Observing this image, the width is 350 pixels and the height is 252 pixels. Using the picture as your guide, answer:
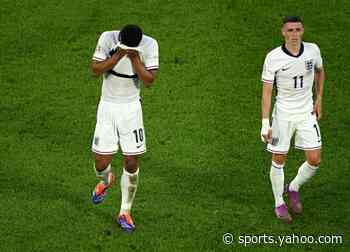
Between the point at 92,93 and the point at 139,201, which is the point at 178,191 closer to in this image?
the point at 139,201

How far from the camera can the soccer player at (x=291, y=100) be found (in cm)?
1206

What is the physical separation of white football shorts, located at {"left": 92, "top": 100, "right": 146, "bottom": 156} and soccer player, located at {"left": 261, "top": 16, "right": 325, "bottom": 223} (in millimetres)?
1688

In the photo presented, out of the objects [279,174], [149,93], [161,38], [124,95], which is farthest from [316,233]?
[161,38]

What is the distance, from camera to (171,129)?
15516mm

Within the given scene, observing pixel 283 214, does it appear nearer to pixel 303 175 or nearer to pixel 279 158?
pixel 303 175

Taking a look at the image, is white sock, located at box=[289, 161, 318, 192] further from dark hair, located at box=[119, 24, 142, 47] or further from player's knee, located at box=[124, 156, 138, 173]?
dark hair, located at box=[119, 24, 142, 47]

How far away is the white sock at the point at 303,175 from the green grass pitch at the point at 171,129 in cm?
41

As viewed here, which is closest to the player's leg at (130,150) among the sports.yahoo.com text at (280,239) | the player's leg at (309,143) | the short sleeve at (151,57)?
the short sleeve at (151,57)

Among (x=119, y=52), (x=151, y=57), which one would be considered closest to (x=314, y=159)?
→ (x=151, y=57)

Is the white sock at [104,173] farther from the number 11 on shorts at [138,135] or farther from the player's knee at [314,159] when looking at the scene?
the player's knee at [314,159]

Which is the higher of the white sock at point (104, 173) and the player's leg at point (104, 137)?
the player's leg at point (104, 137)

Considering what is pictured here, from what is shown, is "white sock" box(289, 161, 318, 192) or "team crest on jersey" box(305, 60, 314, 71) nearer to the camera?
"team crest on jersey" box(305, 60, 314, 71)

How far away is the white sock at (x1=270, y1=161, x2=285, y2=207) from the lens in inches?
493

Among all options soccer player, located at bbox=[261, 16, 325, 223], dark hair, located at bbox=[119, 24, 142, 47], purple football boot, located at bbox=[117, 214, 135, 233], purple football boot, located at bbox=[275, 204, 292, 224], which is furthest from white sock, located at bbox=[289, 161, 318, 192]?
dark hair, located at bbox=[119, 24, 142, 47]
